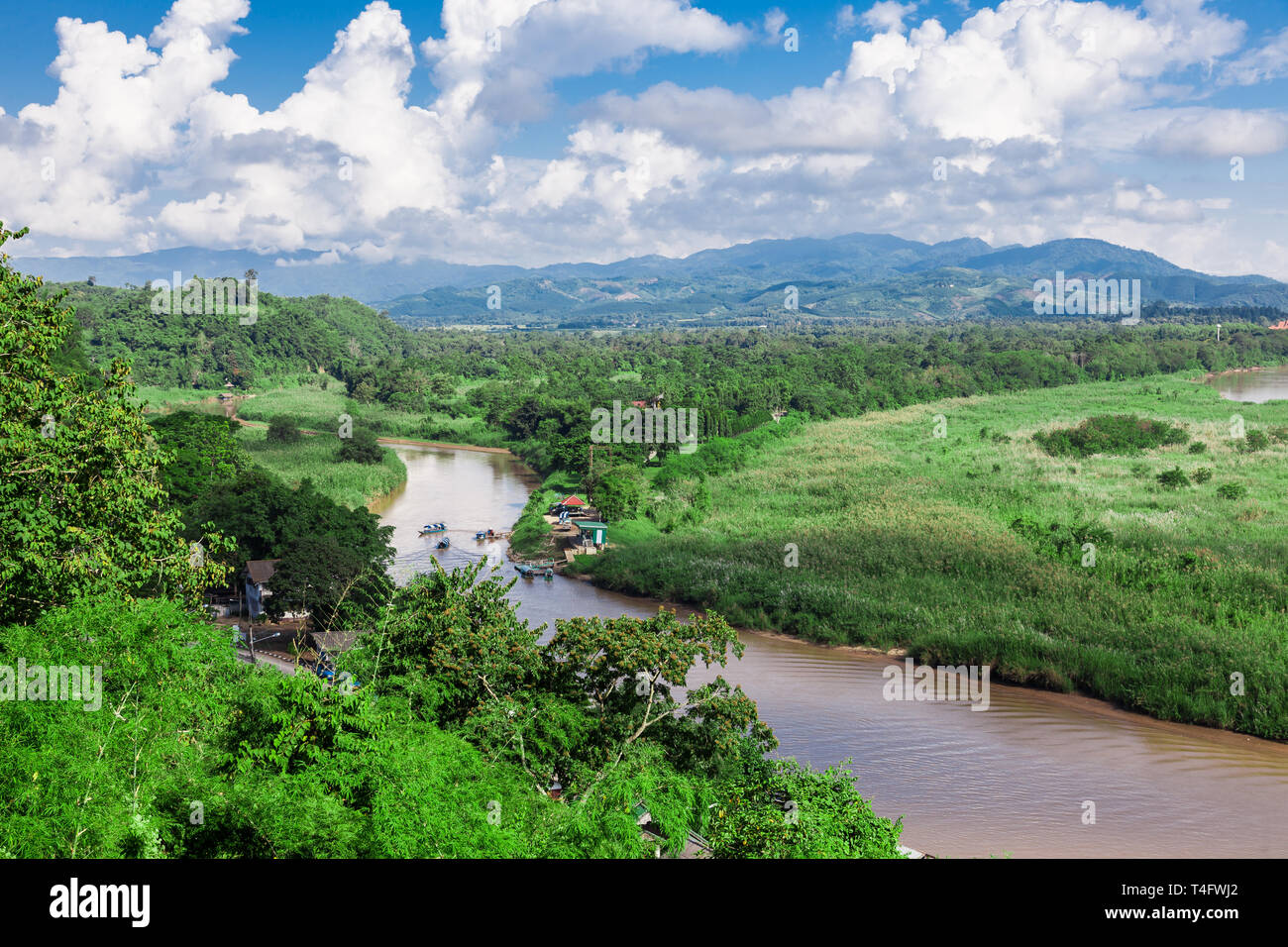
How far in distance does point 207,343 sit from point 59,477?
3082 inches

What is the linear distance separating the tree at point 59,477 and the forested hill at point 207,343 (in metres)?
64.8

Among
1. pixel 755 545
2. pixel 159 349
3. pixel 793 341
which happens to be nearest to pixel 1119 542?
pixel 755 545

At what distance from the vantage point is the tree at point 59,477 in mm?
9453

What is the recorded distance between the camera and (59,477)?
9930 mm

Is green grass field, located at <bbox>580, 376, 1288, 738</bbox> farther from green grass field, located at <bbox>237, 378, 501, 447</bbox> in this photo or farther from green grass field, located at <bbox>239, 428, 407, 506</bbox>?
green grass field, located at <bbox>237, 378, 501, 447</bbox>

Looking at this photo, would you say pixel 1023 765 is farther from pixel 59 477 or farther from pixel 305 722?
pixel 59 477

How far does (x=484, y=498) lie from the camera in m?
42.0

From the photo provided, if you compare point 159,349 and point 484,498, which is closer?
point 484,498

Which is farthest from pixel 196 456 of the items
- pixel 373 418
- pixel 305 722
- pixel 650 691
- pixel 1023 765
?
pixel 373 418

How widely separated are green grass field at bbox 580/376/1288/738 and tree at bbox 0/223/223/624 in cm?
1614

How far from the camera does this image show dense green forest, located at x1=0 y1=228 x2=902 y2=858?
6750 millimetres

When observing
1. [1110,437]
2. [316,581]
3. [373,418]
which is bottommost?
[316,581]
